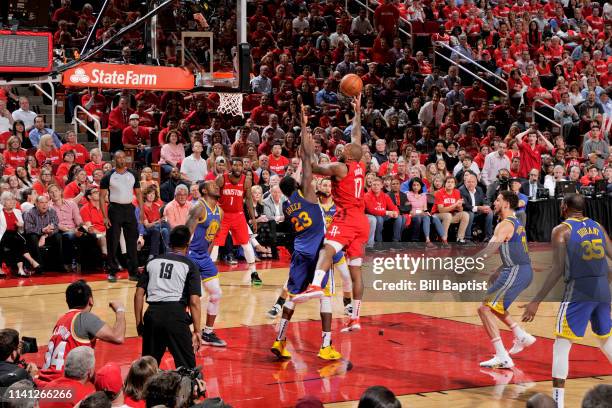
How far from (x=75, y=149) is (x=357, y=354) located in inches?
362

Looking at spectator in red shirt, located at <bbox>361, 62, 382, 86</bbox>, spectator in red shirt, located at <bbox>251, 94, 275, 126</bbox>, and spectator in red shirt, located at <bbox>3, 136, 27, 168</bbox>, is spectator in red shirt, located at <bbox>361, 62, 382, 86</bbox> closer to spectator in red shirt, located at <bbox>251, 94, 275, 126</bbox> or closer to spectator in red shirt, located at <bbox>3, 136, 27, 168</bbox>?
spectator in red shirt, located at <bbox>251, 94, 275, 126</bbox>

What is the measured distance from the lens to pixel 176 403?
6379mm

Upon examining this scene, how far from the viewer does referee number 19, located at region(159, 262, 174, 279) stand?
8688 mm

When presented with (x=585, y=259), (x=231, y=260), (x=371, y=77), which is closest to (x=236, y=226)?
(x=231, y=260)

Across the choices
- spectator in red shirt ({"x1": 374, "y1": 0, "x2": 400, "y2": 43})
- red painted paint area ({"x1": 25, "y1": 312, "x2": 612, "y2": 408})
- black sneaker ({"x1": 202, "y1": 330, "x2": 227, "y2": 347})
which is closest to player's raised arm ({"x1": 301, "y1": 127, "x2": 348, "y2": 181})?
red painted paint area ({"x1": 25, "y1": 312, "x2": 612, "y2": 408})

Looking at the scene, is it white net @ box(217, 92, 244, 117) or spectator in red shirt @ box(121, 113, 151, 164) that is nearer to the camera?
white net @ box(217, 92, 244, 117)

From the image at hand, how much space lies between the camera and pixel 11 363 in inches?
291

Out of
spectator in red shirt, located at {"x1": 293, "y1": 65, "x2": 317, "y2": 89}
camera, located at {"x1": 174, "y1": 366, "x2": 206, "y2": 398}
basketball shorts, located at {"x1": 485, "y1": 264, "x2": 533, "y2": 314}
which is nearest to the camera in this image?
camera, located at {"x1": 174, "y1": 366, "x2": 206, "y2": 398}

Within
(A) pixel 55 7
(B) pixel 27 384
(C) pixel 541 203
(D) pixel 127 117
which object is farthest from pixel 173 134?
(B) pixel 27 384

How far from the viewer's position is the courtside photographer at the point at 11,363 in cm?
712

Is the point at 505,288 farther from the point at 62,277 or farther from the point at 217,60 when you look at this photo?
the point at 62,277

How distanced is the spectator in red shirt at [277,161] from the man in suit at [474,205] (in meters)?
3.60

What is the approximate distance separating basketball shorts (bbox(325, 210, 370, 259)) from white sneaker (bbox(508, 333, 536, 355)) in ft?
7.04

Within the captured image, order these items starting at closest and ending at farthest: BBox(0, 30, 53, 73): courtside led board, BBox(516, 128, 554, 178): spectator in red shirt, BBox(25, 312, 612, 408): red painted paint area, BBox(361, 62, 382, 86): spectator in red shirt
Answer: BBox(25, 312, 612, 408): red painted paint area → BBox(0, 30, 53, 73): courtside led board → BBox(516, 128, 554, 178): spectator in red shirt → BBox(361, 62, 382, 86): spectator in red shirt
